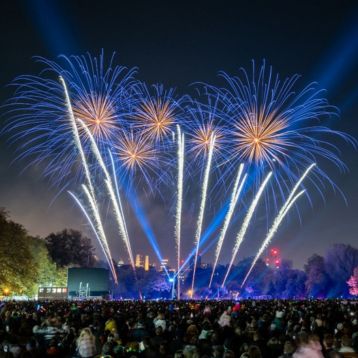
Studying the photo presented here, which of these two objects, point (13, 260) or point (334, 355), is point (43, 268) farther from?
point (334, 355)

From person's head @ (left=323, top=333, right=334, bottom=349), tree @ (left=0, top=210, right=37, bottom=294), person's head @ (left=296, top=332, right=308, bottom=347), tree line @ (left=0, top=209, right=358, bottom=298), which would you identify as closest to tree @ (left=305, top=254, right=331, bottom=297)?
tree line @ (left=0, top=209, right=358, bottom=298)

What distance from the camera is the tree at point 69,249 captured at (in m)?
113

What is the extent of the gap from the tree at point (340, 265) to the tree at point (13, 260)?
205 feet

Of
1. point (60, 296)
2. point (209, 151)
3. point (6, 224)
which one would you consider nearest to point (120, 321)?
point (209, 151)

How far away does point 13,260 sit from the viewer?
184 feet

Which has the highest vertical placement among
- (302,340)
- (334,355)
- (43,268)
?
(43,268)

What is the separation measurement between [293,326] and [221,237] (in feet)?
82.6

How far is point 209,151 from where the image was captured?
35.7 m

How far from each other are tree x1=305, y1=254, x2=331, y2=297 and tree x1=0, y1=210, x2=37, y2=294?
199 ft

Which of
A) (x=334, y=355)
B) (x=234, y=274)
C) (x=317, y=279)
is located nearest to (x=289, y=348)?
(x=334, y=355)

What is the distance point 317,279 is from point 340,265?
5.16 metres

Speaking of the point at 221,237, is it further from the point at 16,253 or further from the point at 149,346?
the point at 149,346

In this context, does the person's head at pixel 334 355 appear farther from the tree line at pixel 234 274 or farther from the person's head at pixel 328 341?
the tree line at pixel 234 274

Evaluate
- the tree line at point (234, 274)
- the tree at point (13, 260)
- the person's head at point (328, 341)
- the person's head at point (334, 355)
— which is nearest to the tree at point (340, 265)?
the tree line at point (234, 274)
